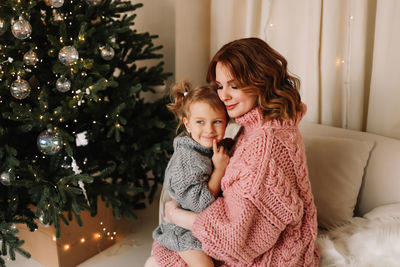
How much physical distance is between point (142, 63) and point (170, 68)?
0.84 feet

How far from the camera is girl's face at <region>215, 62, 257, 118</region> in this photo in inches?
47.8

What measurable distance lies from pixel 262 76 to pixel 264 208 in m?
0.46

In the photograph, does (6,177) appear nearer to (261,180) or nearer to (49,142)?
(49,142)

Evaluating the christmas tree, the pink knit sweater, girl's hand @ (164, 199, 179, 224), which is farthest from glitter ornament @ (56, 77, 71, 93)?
the pink knit sweater

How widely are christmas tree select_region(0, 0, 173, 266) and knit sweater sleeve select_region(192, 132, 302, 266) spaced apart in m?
0.64

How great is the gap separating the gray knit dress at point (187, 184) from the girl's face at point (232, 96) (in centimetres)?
23

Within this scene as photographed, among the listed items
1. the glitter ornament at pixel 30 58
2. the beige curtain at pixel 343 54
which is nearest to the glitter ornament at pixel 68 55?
the glitter ornament at pixel 30 58

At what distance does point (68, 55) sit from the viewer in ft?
4.84

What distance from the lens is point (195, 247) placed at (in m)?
1.25

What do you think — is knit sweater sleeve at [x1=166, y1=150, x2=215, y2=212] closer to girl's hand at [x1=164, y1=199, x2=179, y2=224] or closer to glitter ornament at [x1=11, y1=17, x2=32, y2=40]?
girl's hand at [x1=164, y1=199, x2=179, y2=224]

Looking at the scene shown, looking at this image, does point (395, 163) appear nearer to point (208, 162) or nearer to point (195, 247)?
point (208, 162)

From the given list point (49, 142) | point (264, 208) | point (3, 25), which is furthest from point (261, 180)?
point (3, 25)

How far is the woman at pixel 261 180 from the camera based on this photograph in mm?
1104

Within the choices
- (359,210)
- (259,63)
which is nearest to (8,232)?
(259,63)
